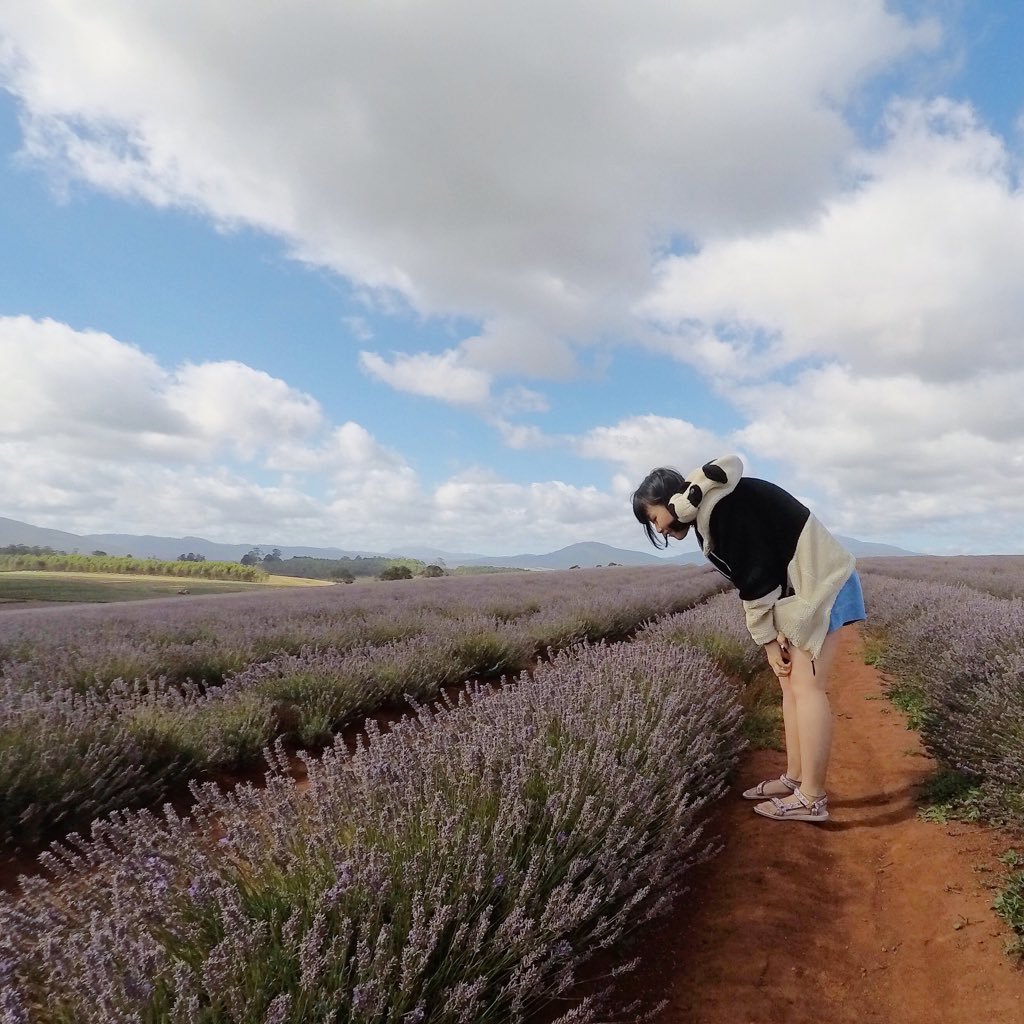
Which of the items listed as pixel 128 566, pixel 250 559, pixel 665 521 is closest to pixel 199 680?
pixel 665 521

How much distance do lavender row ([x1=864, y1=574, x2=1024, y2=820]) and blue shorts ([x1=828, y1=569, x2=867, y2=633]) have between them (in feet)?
2.30

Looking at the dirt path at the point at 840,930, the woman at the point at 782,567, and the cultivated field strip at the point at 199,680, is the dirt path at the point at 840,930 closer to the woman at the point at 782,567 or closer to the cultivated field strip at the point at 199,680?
the woman at the point at 782,567

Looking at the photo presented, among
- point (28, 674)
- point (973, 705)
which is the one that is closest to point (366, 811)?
point (973, 705)

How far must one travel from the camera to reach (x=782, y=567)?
9.21 feet

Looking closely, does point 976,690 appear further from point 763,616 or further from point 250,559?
point 250,559

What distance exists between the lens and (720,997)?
190cm

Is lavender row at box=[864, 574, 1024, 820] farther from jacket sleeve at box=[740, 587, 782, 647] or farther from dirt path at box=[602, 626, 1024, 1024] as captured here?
jacket sleeve at box=[740, 587, 782, 647]

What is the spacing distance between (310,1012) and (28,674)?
4.52 metres

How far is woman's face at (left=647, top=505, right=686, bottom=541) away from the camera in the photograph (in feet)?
9.36

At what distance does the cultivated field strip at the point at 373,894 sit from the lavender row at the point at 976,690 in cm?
136

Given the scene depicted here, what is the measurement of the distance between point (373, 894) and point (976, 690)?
2969 millimetres

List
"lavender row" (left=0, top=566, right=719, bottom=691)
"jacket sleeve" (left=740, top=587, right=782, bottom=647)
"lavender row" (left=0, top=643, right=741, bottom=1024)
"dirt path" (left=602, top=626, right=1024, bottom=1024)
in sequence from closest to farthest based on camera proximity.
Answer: "lavender row" (left=0, top=643, right=741, bottom=1024) < "dirt path" (left=602, top=626, right=1024, bottom=1024) < "jacket sleeve" (left=740, top=587, right=782, bottom=647) < "lavender row" (left=0, top=566, right=719, bottom=691)

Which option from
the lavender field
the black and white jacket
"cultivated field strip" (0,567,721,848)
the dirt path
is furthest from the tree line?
the dirt path

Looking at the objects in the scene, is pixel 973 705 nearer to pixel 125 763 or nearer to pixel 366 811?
pixel 366 811
